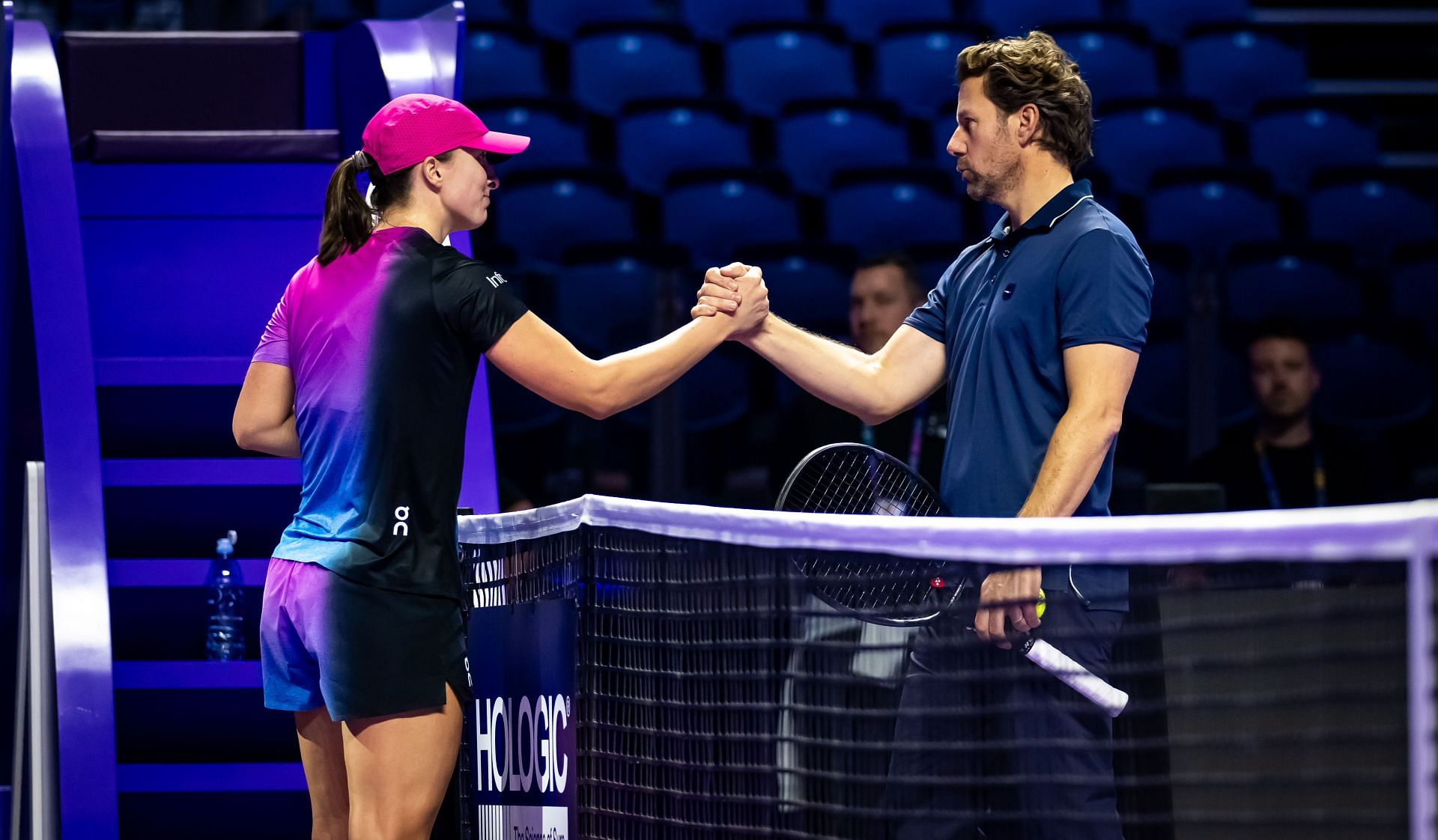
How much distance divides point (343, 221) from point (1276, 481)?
414cm

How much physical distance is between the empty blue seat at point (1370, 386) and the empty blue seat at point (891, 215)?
1.62 m

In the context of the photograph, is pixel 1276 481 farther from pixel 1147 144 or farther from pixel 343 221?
pixel 343 221

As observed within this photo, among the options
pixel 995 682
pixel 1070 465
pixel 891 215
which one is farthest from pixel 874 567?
pixel 891 215

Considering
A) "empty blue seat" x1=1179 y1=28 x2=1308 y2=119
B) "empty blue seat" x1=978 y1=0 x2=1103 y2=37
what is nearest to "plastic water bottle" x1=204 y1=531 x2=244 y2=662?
"empty blue seat" x1=978 y1=0 x2=1103 y2=37

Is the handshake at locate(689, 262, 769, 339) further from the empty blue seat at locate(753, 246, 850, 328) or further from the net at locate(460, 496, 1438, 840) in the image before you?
the empty blue seat at locate(753, 246, 850, 328)

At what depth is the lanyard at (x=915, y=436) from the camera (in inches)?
229

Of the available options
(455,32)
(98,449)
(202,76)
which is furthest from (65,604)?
(202,76)

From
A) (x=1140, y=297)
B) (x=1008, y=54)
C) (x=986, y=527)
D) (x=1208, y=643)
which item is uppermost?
(x=1008, y=54)

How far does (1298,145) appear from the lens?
870 centimetres

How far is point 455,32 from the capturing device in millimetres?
4488

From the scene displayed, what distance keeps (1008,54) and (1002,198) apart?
251 mm

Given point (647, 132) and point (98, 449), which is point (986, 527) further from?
point (647, 132)

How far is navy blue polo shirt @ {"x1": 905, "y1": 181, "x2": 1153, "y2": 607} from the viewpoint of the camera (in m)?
2.89

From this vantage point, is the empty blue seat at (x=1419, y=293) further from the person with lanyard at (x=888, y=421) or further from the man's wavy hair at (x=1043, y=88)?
the man's wavy hair at (x=1043, y=88)
